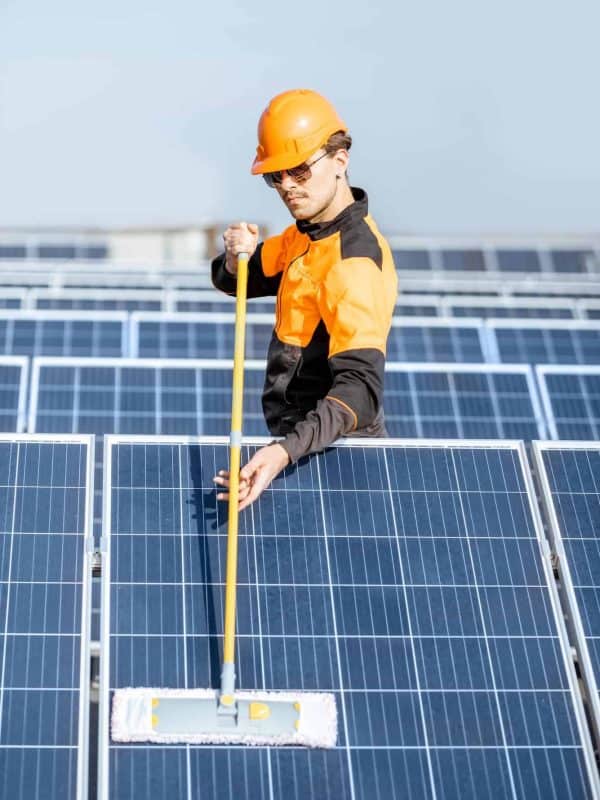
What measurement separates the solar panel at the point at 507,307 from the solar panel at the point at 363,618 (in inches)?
382

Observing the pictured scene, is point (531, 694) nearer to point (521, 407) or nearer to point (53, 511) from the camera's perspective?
point (53, 511)

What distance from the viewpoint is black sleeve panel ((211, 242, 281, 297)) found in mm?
7289

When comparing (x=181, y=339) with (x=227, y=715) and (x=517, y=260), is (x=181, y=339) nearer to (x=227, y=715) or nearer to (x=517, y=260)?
(x=227, y=715)

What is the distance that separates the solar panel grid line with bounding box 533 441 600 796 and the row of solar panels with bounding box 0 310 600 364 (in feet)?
22.9

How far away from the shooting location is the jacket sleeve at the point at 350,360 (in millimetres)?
6223

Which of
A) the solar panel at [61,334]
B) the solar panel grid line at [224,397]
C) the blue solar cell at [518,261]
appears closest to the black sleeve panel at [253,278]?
the solar panel grid line at [224,397]

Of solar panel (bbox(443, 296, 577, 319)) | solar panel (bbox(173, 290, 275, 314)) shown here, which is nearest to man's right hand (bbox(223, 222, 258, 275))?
solar panel (bbox(173, 290, 275, 314))

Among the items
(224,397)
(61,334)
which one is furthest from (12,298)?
(224,397)

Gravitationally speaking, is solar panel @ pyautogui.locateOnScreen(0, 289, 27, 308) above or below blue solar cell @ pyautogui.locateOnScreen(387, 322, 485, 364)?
above

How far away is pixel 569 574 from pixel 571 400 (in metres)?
5.87

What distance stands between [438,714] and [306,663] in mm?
590

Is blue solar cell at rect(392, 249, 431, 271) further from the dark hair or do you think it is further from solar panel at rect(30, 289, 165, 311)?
the dark hair

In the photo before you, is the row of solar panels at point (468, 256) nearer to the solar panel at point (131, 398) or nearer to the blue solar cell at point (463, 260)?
the blue solar cell at point (463, 260)

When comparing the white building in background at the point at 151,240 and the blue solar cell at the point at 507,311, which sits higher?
the white building in background at the point at 151,240
